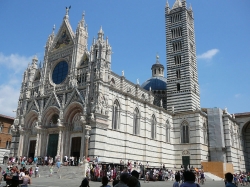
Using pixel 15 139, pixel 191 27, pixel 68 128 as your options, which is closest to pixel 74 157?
pixel 68 128

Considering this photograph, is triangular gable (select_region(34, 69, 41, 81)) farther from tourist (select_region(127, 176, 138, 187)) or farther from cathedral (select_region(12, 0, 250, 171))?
tourist (select_region(127, 176, 138, 187))

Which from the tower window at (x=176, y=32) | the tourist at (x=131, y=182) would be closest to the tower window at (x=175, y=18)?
the tower window at (x=176, y=32)

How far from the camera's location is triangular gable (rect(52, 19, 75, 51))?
33.9 metres

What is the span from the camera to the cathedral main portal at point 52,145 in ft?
96.6

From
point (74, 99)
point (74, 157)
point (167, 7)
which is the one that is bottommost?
point (74, 157)

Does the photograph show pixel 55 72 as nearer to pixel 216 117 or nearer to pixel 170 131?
pixel 170 131

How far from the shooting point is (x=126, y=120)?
Answer: 99.6 feet

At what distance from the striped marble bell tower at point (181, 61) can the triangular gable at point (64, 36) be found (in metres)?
16.6

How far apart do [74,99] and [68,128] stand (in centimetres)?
339

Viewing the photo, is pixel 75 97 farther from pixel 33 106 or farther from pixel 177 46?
pixel 177 46

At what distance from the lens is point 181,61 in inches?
1603

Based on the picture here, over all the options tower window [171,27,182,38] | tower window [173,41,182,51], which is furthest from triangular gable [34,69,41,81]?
tower window [171,27,182,38]

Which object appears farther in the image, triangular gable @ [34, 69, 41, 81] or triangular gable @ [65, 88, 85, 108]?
triangular gable @ [34, 69, 41, 81]

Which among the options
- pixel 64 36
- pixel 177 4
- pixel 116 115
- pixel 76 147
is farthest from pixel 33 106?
pixel 177 4
